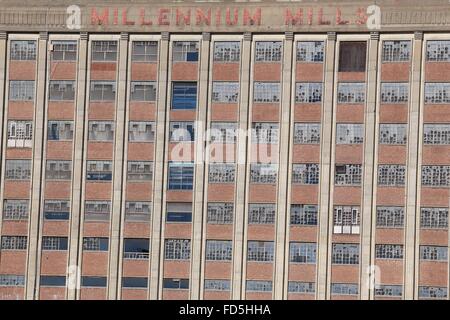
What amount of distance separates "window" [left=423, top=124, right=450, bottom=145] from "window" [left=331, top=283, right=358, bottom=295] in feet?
37.2

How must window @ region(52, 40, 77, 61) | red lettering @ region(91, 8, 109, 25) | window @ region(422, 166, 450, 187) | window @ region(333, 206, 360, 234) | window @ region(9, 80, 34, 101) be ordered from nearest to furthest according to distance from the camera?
window @ region(422, 166, 450, 187) < window @ region(333, 206, 360, 234) < red lettering @ region(91, 8, 109, 25) < window @ region(9, 80, 34, 101) < window @ region(52, 40, 77, 61)

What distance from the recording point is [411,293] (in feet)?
327

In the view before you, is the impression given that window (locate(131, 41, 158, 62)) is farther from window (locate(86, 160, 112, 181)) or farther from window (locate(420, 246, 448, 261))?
window (locate(420, 246, 448, 261))

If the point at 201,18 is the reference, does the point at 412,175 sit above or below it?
below

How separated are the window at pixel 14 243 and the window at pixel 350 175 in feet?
75.1

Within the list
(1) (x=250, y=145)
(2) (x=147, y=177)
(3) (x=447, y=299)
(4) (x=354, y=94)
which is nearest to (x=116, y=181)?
(2) (x=147, y=177)

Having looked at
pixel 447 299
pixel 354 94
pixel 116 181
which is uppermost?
pixel 354 94

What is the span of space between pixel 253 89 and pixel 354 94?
7.23 meters

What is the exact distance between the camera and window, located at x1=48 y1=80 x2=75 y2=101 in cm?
10500

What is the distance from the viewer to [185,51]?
104438 mm

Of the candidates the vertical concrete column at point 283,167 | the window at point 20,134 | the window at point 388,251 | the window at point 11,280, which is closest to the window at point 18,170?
the window at point 20,134

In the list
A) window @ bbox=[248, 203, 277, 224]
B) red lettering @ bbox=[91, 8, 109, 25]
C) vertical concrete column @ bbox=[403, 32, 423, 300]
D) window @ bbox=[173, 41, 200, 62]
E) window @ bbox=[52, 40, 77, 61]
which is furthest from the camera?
window @ bbox=[52, 40, 77, 61]

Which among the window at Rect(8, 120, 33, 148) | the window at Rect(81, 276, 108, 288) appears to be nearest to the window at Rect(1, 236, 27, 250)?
the window at Rect(81, 276, 108, 288)
